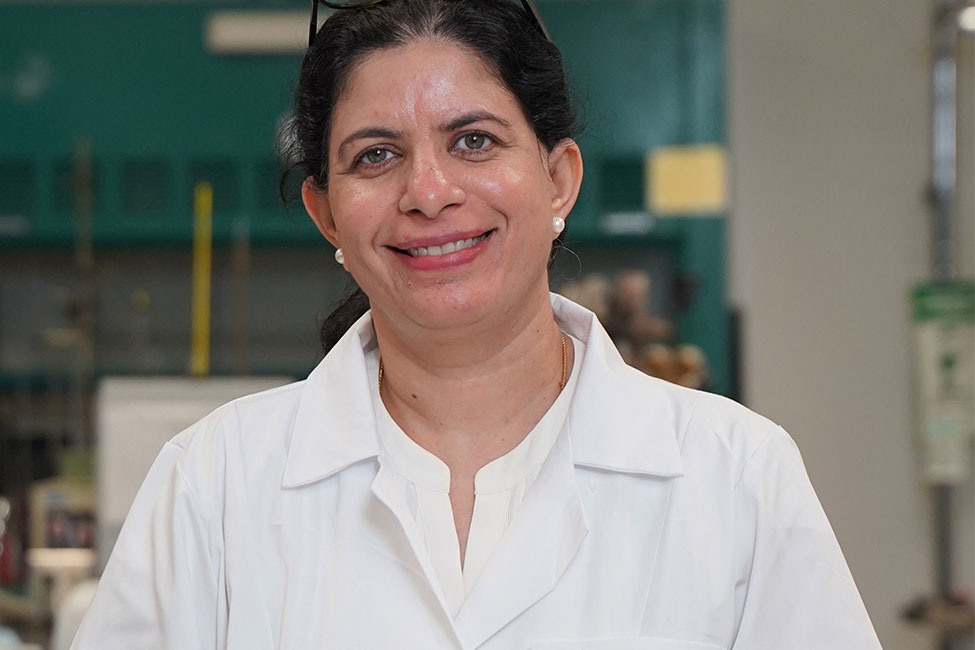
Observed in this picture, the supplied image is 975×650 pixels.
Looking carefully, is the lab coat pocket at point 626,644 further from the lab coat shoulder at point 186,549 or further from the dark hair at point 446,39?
the dark hair at point 446,39

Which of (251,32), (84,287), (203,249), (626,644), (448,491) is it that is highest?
(251,32)

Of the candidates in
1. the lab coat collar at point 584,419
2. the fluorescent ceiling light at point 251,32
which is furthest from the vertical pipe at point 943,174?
the lab coat collar at point 584,419

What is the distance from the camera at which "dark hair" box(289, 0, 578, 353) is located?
3.63 feet

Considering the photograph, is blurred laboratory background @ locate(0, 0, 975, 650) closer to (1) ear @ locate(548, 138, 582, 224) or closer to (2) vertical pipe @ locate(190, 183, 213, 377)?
(2) vertical pipe @ locate(190, 183, 213, 377)

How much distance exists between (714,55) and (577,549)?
2348 millimetres

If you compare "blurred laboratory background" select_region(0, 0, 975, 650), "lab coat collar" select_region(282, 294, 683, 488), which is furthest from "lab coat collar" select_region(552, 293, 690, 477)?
"blurred laboratory background" select_region(0, 0, 975, 650)

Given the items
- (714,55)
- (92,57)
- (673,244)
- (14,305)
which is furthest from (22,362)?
(714,55)

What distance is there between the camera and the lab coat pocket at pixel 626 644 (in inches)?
41.0

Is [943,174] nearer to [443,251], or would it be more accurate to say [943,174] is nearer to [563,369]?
[563,369]

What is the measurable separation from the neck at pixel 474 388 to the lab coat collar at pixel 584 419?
45mm

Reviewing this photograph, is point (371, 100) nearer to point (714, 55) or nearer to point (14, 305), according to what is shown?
point (714, 55)

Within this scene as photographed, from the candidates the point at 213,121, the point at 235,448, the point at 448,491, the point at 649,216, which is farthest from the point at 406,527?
the point at 213,121

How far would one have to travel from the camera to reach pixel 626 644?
3.43 feet

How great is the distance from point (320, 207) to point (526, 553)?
42 cm
